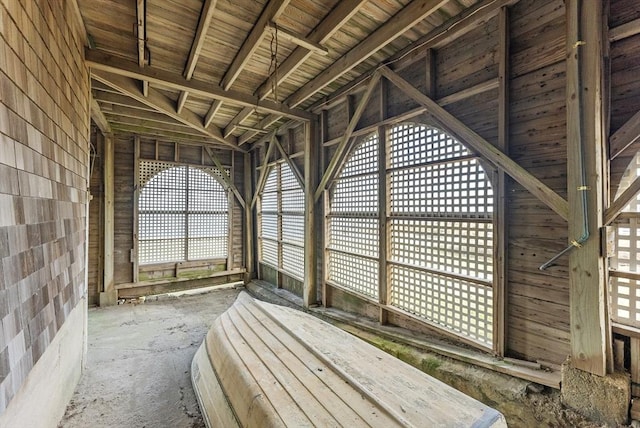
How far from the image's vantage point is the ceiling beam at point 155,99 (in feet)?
11.6

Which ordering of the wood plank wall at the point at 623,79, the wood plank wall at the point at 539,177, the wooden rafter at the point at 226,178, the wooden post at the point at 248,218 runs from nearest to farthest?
1. the wood plank wall at the point at 623,79
2. the wood plank wall at the point at 539,177
3. the wooden rafter at the point at 226,178
4. the wooden post at the point at 248,218

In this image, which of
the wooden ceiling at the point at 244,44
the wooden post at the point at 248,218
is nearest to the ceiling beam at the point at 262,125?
the wooden ceiling at the point at 244,44

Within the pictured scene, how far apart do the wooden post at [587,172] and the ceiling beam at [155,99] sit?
4704 millimetres

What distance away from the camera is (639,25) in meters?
1.86

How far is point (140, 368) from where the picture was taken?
3242 mm

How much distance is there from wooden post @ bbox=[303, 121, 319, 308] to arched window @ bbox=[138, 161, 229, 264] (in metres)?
3.09

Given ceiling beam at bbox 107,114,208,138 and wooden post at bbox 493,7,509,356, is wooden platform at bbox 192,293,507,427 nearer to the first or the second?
wooden post at bbox 493,7,509,356

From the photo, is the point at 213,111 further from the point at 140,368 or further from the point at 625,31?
the point at 625,31

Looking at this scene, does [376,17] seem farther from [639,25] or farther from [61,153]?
[61,153]

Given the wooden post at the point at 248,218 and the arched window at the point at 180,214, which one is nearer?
the arched window at the point at 180,214

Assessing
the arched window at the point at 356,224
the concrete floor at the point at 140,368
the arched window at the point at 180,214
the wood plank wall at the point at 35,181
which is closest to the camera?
the wood plank wall at the point at 35,181

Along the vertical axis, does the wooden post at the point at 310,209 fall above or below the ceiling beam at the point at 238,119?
below

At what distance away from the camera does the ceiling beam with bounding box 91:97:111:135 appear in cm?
428

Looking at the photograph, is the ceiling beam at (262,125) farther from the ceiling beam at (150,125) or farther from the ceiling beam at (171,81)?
the ceiling beam at (150,125)
